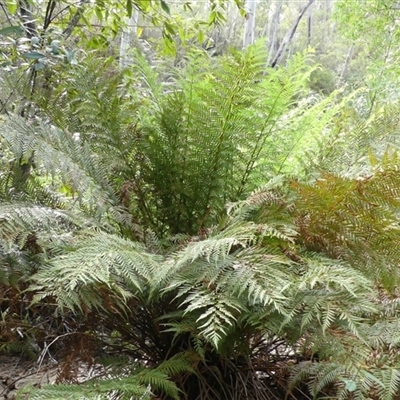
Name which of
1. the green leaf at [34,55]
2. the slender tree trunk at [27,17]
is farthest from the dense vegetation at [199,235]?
the slender tree trunk at [27,17]

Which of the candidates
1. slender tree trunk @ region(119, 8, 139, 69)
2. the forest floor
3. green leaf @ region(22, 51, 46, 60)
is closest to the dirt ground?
the forest floor

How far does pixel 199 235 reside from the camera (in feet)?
3.02

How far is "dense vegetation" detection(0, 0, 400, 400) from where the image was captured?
0.71 m

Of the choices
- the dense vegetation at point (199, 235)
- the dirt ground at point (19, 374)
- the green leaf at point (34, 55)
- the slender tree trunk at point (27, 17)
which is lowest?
the dirt ground at point (19, 374)

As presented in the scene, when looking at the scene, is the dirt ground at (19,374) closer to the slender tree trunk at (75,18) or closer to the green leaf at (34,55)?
the green leaf at (34,55)

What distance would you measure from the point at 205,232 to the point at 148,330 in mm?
254

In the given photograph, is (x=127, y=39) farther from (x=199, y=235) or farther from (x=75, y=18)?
(x=199, y=235)

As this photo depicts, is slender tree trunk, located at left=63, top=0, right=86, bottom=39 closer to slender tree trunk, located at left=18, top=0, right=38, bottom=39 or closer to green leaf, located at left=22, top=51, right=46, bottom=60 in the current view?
slender tree trunk, located at left=18, top=0, right=38, bottom=39

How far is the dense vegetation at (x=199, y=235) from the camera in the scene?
0.71 metres

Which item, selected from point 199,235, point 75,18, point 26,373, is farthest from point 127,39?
point 26,373

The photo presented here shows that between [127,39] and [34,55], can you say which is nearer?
[34,55]

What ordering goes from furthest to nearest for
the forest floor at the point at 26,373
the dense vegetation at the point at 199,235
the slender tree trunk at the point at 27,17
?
the slender tree trunk at the point at 27,17
the forest floor at the point at 26,373
the dense vegetation at the point at 199,235

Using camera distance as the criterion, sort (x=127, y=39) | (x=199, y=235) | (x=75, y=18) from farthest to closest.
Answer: (x=127, y=39), (x=75, y=18), (x=199, y=235)

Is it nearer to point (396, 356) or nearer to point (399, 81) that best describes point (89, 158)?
point (396, 356)
